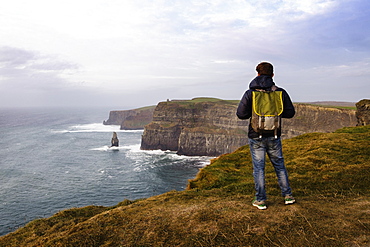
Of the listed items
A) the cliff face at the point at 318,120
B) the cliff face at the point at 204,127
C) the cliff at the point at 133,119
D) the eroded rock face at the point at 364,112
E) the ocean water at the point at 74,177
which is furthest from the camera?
the cliff at the point at 133,119

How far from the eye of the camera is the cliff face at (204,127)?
73688mm

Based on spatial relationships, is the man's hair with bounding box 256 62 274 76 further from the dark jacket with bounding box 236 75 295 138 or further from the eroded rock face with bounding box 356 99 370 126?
the eroded rock face with bounding box 356 99 370 126

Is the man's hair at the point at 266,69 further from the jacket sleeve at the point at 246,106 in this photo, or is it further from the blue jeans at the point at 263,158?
the blue jeans at the point at 263,158

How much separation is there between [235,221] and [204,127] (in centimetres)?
8894

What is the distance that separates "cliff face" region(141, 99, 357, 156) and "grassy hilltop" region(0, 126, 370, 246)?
71.4m

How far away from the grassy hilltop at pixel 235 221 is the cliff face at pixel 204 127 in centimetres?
7138

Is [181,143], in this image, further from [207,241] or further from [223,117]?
[207,241]

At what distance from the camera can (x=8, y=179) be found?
50.7 m

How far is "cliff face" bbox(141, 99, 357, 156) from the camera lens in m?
73.7

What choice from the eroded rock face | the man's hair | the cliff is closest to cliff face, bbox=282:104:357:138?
the eroded rock face

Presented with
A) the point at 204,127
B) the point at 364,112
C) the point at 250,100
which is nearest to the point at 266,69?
the point at 250,100

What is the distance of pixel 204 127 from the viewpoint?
93.6 metres

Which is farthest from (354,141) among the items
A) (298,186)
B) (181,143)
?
(181,143)

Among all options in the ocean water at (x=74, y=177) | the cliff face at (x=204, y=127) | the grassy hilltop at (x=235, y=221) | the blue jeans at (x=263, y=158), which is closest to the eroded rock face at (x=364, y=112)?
the grassy hilltop at (x=235, y=221)
